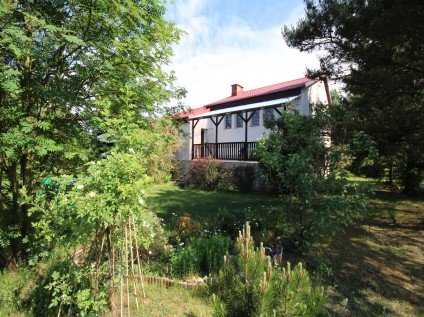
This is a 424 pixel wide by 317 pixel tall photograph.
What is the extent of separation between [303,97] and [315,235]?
12661 millimetres

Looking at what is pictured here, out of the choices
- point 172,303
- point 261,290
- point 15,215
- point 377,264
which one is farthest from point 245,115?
point 261,290

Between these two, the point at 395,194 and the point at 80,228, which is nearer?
the point at 80,228

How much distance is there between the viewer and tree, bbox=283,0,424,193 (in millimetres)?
5816

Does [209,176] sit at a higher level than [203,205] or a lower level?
higher

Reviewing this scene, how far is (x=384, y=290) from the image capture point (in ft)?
12.6

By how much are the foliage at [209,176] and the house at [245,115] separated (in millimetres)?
1515

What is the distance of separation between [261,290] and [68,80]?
352cm

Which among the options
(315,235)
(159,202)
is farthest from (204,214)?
(315,235)

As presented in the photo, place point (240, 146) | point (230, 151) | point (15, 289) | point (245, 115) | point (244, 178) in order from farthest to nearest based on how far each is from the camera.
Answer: point (245, 115) < point (230, 151) < point (240, 146) < point (244, 178) < point (15, 289)

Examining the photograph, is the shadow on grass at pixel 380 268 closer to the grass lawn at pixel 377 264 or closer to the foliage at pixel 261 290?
the grass lawn at pixel 377 264

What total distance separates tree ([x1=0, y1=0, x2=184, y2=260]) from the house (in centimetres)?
885

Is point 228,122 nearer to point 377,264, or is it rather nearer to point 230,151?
point 230,151

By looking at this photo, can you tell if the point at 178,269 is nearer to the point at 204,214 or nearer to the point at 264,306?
the point at 264,306

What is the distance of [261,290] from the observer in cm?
195
